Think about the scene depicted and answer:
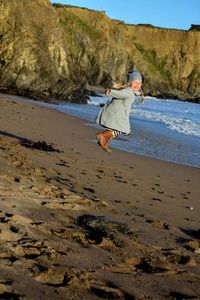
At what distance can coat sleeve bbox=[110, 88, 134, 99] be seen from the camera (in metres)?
6.73

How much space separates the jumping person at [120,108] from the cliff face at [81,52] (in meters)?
23.3

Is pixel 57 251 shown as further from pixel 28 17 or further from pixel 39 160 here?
pixel 28 17

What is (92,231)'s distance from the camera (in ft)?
13.3

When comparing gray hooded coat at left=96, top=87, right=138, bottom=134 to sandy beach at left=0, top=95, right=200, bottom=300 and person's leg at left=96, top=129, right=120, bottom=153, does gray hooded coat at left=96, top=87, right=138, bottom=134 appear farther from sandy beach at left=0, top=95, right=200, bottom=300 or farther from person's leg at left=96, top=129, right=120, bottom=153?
sandy beach at left=0, top=95, right=200, bottom=300

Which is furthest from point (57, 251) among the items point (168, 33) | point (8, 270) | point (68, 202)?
point (168, 33)

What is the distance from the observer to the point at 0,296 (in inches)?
98.9

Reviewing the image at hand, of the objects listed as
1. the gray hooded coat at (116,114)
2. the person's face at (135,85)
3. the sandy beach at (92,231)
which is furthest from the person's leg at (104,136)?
the person's face at (135,85)

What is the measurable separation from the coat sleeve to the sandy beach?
1.27 metres

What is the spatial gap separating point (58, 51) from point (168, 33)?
222ft

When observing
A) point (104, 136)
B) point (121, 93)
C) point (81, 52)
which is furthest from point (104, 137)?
point (81, 52)

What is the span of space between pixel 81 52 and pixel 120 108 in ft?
201

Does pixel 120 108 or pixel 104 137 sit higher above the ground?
pixel 120 108

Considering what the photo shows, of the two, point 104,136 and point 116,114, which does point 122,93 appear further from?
point 104,136

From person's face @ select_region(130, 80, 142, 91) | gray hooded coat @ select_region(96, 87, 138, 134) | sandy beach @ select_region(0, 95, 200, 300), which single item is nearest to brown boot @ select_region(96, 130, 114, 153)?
gray hooded coat @ select_region(96, 87, 138, 134)
